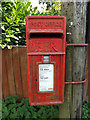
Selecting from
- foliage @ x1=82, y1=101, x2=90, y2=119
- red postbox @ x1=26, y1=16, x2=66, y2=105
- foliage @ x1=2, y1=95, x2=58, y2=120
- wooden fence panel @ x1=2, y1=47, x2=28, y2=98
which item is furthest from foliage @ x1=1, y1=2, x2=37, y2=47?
foliage @ x1=82, y1=101, x2=90, y2=119

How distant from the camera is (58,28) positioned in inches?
45.5

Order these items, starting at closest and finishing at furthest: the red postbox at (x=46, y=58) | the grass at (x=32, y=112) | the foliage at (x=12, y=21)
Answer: the red postbox at (x=46, y=58), the grass at (x=32, y=112), the foliage at (x=12, y=21)

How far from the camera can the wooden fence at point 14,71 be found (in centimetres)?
255

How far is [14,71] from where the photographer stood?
8.54 ft

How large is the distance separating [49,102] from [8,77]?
1.69 metres

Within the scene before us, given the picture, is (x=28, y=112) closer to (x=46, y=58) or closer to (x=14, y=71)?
(x=14, y=71)

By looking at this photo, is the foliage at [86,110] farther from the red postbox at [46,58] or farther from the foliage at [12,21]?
the foliage at [12,21]

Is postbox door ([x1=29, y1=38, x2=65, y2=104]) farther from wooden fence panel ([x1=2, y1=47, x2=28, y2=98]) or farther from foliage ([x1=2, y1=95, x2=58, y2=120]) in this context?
wooden fence panel ([x1=2, y1=47, x2=28, y2=98])

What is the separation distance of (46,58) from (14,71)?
1.67 metres

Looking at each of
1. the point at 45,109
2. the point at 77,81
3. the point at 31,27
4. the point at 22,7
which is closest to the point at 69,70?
the point at 77,81

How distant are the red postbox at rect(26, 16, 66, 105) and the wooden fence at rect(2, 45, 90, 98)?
55.4 inches

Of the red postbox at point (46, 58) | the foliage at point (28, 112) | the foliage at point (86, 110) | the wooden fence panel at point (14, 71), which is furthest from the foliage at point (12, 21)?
the foliage at point (86, 110)

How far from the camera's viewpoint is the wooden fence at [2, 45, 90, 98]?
2547 millimetres

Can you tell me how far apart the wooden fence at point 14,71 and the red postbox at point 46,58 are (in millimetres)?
1408
